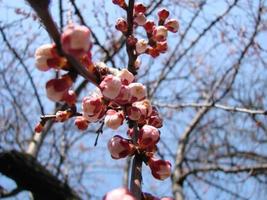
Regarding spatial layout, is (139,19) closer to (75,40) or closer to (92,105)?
A: (92,105)

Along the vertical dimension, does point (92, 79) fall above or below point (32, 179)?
below

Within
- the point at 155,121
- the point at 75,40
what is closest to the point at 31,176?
the point at 155,121

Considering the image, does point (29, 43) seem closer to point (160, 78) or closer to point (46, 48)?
point (160, 78)

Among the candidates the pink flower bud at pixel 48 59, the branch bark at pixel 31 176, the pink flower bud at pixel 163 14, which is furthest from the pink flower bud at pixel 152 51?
the branch bark at pixel 31 176

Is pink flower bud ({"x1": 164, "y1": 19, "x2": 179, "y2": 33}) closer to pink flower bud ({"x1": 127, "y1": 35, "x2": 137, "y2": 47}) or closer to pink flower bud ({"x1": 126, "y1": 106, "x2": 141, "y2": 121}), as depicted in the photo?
pink flower bud ({"x1": 127, "y1": 35, "x2": 137, "y2": 47})

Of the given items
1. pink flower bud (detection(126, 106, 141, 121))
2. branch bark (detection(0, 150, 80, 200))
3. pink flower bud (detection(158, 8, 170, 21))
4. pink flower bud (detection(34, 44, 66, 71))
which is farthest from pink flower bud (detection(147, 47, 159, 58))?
branch bark (detection(0, 150, 80, 200))

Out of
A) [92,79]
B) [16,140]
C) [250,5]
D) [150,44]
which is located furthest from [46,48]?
[16,140]
